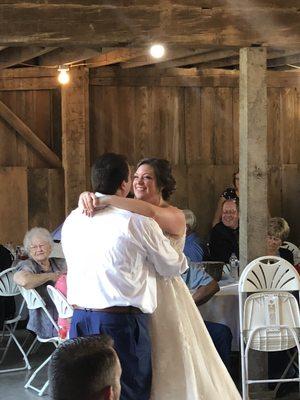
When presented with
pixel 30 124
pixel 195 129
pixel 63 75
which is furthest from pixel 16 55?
pixel 195 129

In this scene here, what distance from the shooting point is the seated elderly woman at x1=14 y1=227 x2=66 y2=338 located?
5.50 metres

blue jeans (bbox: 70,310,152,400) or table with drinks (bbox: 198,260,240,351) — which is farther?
table with drinks (bbox: 198,260,240,351)

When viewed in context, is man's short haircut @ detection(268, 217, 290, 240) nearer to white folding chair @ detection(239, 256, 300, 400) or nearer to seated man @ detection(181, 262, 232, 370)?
white folding chair @ detection(239, 256, 300, 400)

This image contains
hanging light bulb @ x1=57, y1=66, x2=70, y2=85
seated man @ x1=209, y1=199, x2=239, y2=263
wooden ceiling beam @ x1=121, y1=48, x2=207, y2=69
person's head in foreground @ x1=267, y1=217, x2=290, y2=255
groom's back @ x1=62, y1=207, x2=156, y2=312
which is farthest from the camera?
hanging light bulb @ x1=57, y1=66, x2=70, y2=85

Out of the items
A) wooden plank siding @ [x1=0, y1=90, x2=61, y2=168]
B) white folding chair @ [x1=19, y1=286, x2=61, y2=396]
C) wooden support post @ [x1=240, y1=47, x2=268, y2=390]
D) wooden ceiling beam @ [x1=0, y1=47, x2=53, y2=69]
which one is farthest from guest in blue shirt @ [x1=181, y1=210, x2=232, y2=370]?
wooden plank siding @ [x1=0, y1=90, x2=61, y2=168]

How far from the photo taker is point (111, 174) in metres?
3.44

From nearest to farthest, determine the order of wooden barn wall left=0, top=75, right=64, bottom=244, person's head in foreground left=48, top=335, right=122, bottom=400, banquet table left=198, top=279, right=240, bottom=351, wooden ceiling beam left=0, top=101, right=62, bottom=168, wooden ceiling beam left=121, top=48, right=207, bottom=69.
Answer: person's head in foreground left=48, top=335, right=122, bottom=400 → banquet table left=198, top=279, right=240, bottom=351 → wooden ceiling beam left=121, top=48, right=207, bottom=69 → wooden ceiling beam left=0, top=101, right=62, bottom=168 → wooden barn wall left=0, top=75, right=64, bottom=244

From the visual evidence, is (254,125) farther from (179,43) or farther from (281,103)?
(281,103)

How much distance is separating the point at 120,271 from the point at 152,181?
66 centimetres

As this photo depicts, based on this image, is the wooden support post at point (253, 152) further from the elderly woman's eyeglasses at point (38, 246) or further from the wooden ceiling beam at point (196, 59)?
the wooden ceiling beam at point (196, 59)

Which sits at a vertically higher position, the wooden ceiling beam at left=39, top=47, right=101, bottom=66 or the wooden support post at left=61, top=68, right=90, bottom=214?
the wooden ceiling beam at left=39, top=47, right=101, bottom=66

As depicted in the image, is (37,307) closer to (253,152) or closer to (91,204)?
(253,152)

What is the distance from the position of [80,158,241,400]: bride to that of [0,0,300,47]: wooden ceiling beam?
A: 6.00 feet

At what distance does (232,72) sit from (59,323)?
16.1 feet
